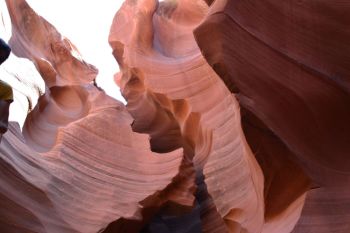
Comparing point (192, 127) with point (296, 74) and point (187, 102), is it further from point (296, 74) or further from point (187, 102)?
point (296, 74)

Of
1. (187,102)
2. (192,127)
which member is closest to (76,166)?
(187,102)

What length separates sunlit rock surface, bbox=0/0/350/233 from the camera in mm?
3904

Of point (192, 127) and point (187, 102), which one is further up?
point (187, 102)

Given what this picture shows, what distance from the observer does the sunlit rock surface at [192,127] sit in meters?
3.90

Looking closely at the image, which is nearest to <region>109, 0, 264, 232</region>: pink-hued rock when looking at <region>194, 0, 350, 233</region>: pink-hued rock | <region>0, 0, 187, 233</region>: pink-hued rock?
<region>0, 0, 187, 233</region>: pink-hued rock

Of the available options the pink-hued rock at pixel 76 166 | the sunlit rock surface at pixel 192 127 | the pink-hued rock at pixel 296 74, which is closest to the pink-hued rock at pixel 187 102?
the sunlit rock surface at pixel 192 127

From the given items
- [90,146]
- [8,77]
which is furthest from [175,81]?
[8,77]

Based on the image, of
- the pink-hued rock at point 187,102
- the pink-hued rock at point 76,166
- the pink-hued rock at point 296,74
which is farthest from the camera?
the pink-hued rock at point 76,166

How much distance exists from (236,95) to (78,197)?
2.73 metres

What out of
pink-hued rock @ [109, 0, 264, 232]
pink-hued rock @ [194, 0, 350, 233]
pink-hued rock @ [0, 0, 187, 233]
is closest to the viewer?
pink-hued rock @ [194, 0, 350, 233]

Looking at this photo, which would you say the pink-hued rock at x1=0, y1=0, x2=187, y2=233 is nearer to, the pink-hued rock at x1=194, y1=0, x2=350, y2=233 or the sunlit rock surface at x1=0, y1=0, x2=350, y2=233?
A: the sunlit rock surface at x1=0, y1=0, x2=350, y2=233

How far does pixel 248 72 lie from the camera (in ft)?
12.8

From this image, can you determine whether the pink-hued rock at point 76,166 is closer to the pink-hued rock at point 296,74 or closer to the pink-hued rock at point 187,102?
the pink-hued rock at point 187,102

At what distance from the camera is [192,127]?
24.8 feet
